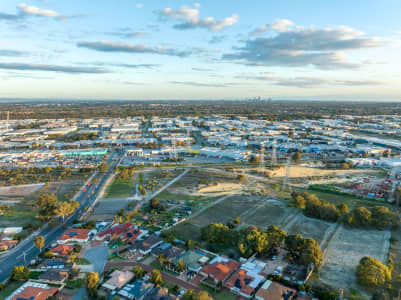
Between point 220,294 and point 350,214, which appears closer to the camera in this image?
point 220,294

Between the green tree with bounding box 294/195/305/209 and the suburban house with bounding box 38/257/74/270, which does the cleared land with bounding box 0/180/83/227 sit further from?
the green tree with bounding box 294/195/305/209

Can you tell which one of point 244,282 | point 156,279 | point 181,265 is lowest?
point 244,282

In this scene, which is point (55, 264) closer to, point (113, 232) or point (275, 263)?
point (113, 232)

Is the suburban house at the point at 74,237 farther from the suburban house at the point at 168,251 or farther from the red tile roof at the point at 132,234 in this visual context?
the suburban house at the point at 168,251

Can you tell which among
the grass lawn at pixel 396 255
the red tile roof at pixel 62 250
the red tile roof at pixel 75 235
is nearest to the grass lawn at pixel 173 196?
the red tile roof at pixel 75 235

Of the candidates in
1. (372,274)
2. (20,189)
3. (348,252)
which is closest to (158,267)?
(372,274)

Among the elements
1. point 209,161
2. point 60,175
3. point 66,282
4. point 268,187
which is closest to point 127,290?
point 66,282
